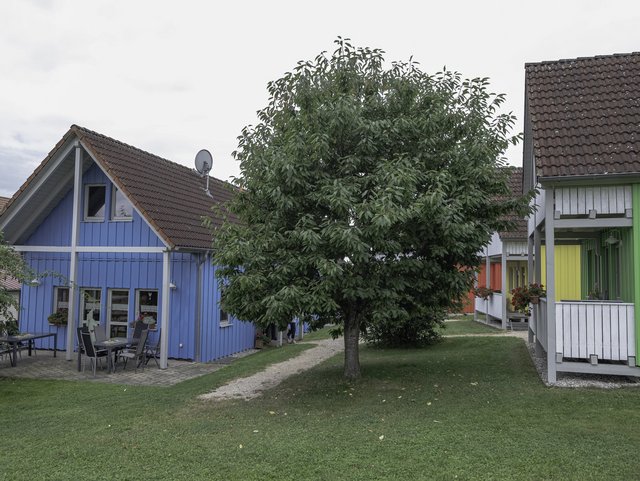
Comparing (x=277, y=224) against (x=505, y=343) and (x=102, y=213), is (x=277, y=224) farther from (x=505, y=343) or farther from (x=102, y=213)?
(x=505, y=343)

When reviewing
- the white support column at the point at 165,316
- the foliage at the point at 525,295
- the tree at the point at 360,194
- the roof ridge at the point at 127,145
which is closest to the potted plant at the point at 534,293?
the foliage at the point at 525,295

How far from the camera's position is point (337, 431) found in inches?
264

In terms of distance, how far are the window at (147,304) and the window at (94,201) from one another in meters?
2.58

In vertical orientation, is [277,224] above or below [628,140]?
below

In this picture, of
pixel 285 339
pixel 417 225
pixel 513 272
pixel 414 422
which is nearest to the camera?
pixel 414 422

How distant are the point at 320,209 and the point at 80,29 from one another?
315 inches

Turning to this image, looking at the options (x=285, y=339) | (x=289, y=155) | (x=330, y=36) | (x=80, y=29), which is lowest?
(x=285, y=339)

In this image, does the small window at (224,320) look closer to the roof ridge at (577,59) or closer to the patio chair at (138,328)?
the patio chair at (138,328)

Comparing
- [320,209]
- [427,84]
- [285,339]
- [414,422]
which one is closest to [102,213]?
[285,339]

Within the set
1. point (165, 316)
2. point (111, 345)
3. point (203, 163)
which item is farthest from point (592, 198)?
point (203, 163)

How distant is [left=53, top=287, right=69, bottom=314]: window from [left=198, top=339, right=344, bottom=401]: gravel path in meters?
7.29

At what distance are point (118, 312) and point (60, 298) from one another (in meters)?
2.39

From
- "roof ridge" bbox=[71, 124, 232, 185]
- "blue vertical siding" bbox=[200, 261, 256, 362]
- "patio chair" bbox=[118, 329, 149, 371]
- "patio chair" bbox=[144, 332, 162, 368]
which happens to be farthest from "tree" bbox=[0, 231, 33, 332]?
"blue vertical siding" bbox=[200, 261, 256, 362]

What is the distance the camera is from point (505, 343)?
48.6 ft
